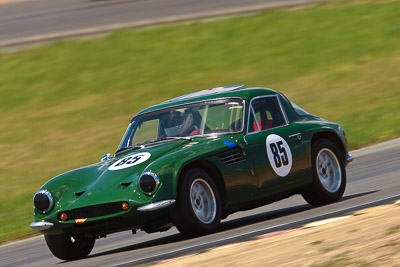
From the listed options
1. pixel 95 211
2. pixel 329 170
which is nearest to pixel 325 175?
pixel 329 170

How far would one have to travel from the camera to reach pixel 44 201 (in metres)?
8.04

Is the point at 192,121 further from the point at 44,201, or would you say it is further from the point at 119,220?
the point at 44,201

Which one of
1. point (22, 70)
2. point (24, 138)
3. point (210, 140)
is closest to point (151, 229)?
point (210, 140)

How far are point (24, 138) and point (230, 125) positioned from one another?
34.2 ft

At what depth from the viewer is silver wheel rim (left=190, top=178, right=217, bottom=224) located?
7.80m

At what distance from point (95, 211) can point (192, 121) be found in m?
1.63

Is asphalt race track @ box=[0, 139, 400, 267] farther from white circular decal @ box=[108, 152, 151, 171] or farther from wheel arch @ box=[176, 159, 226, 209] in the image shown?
white circular decal @ box=[108, 152, 151, 171]

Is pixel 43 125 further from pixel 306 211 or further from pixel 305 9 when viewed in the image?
pixel 306 211

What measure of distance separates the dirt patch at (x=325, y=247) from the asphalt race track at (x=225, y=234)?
0.55m

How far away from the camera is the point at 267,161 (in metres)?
8.61

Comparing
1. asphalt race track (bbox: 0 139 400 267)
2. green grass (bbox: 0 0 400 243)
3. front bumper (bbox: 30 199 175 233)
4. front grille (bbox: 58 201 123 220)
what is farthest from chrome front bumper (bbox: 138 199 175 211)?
green grass (bbox: 0 0 400 243)

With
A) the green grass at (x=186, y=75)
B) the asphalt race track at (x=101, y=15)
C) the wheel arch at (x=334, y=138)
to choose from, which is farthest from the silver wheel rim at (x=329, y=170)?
the asphalt race track at (x=101, y=15)

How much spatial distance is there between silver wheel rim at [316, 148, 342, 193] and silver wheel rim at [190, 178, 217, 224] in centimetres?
187

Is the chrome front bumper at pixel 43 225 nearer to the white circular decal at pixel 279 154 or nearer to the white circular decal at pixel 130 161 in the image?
the white circular decal at pixel 130 161
